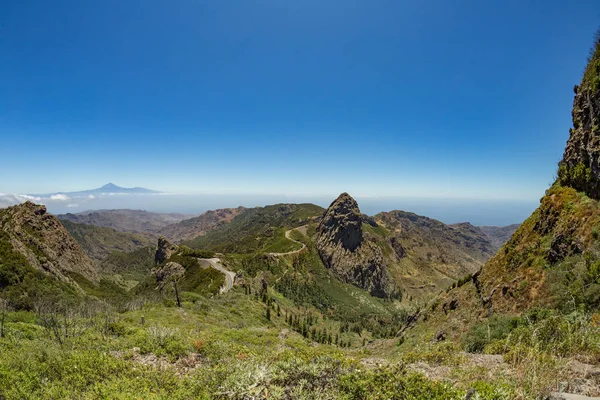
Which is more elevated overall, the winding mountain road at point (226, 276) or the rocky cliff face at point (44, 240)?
the rocky cliff face at point (44, 240)

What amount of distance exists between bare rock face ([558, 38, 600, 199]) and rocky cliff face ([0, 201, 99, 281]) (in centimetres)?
10985

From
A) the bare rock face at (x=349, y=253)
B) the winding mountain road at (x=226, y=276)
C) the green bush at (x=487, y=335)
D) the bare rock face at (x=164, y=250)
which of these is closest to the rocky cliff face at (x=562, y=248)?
the green bush at (x=487, y=335)

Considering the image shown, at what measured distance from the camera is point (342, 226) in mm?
188500

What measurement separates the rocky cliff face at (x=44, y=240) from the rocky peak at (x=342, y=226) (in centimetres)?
13013

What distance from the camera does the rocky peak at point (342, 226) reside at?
616 feet

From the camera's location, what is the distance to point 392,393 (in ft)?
22.9

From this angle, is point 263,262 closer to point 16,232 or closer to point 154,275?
point 154,275

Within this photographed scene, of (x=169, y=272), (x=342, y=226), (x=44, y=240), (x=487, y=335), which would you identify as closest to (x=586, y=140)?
(x=487, y=335)

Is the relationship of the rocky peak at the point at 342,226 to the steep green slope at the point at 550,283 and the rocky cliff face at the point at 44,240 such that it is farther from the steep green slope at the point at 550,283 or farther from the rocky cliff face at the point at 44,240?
the steep green slope at the point at 550,283

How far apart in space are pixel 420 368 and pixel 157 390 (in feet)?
30.7

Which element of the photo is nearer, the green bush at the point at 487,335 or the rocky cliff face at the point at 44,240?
the green bush at the point at 487,335

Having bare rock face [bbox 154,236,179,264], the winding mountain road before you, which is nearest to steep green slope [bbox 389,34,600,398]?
the winding mountain road

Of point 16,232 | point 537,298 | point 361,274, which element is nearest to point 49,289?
point 16,232

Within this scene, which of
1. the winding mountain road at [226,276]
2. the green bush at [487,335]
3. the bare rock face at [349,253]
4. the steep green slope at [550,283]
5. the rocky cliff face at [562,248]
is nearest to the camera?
the steep green slope at [550,283]
